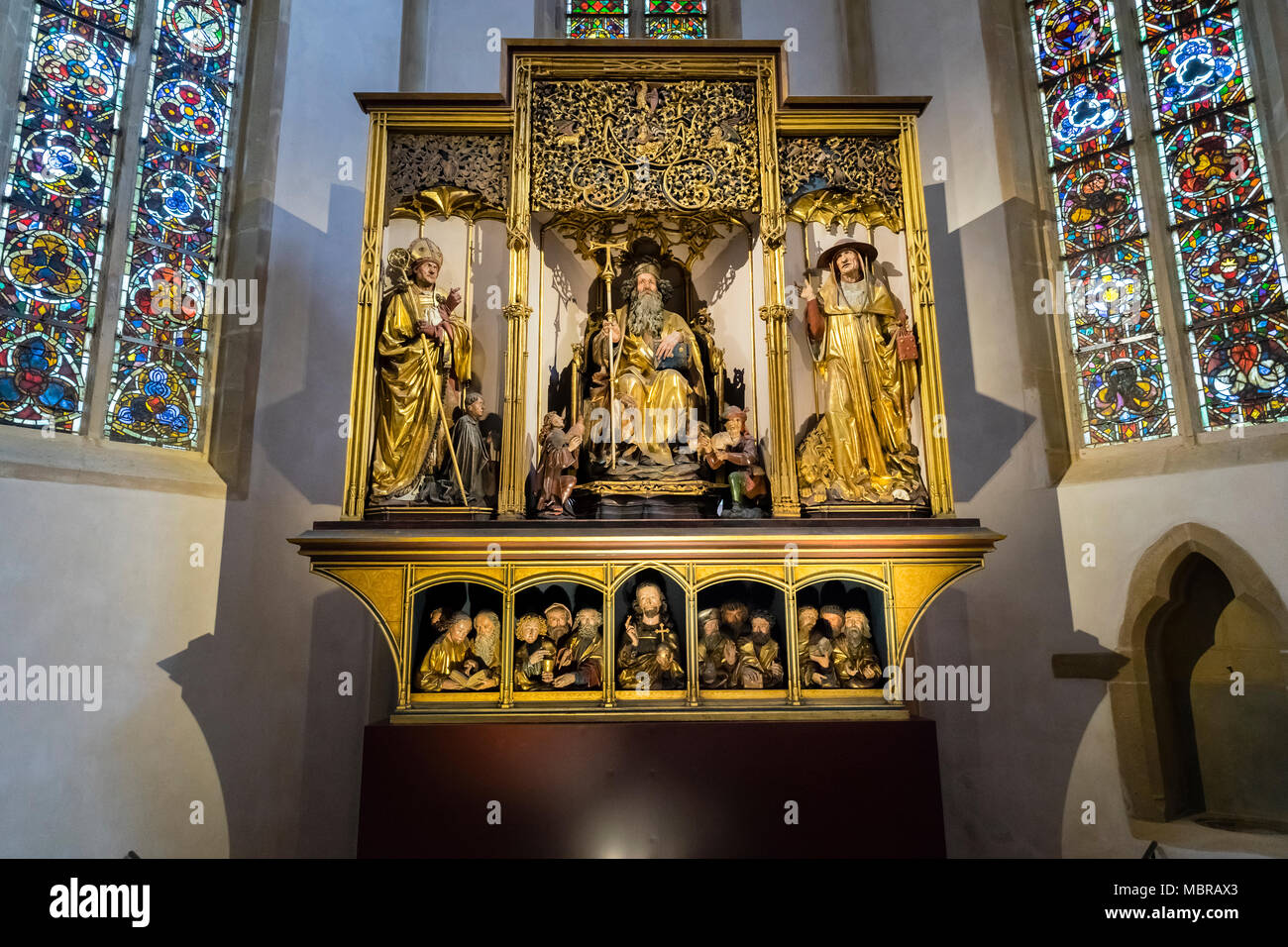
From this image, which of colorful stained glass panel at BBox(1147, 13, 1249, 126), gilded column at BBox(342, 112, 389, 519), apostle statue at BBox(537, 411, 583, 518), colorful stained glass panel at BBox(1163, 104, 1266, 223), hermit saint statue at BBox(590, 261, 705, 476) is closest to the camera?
gilded column at BBox(342, 112, 389, 519)

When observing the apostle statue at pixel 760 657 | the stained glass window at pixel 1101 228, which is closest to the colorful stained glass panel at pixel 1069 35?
the stained glass window at pixel 1101 228

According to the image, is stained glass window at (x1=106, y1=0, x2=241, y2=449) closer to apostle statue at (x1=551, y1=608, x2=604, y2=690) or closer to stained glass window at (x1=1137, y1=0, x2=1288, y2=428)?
apostle statue at (x1=551, y1=608, x2=604, y2=690)

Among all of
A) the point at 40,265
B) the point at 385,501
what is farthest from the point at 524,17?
the point at 385,501

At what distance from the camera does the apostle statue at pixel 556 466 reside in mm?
6383

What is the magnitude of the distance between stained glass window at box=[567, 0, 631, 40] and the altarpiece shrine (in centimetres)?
340

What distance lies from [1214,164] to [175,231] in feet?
28.9

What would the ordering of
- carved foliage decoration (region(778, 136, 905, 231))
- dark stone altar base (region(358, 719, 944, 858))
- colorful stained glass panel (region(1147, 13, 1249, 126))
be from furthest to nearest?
colorful stained glass panel (region(1147, 13, 1249, 126))
carved foliage decoration (region(778, 136, 905, 231))
dark stone altar base (region(358, 719, 944, 858))

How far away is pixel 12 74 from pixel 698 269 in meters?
5.69

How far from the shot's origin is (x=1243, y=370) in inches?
273

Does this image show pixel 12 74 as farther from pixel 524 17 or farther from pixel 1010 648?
pixel 1010 648

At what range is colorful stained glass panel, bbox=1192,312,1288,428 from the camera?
6758 mm

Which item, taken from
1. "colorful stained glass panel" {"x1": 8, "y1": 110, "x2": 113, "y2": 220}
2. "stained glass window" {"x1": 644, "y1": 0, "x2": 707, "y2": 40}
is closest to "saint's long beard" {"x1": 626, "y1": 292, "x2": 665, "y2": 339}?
"stained glass window" {"x1": 644, "y1": 0, "x2": 707, "y2": 40}

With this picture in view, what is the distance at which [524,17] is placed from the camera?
935 centimetres

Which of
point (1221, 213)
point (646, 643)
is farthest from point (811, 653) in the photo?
point (1221, 213)
